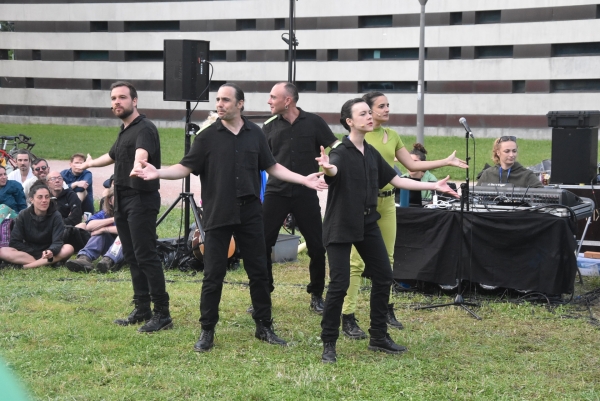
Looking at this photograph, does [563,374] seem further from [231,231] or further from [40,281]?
[40,281]

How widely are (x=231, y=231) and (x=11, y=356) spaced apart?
1.87 m

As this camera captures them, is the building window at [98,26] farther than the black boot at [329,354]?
Yes

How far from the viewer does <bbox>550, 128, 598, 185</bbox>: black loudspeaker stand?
930cm

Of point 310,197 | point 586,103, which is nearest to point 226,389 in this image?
point 310,197

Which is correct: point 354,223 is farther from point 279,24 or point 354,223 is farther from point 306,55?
point 279,24

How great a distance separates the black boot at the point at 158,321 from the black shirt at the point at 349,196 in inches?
65.9

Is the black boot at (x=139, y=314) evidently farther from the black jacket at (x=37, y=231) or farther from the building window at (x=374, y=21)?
the building window at (x=374, y=21)

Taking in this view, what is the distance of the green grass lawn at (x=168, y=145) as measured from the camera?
22281 mm

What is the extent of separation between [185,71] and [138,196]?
3.64 meters

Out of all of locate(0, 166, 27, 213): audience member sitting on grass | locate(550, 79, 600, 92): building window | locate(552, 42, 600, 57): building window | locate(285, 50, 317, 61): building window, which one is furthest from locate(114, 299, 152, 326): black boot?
locate(285, 50, 317, 61): building window

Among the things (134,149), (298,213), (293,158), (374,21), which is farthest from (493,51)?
(134,149)

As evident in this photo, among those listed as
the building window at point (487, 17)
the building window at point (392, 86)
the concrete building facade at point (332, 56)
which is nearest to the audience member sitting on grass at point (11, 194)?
the concrete building facade at point (332, 56)

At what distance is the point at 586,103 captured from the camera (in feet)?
100.0

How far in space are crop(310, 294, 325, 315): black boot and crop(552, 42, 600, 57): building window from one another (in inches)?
1030
